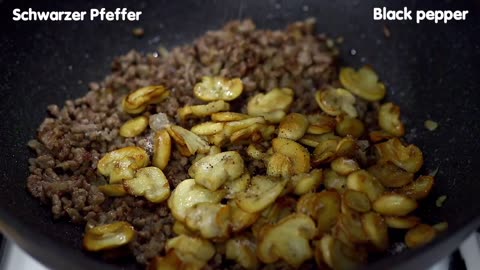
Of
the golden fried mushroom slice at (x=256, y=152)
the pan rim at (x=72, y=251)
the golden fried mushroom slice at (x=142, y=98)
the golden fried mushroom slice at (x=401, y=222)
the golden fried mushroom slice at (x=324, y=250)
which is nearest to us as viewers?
the pan rim at (x=72, y=251)

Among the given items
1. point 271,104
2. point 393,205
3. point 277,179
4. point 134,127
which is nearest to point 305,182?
point 277,179

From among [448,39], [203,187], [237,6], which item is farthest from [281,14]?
[203,187]

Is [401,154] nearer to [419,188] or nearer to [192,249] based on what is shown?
[419,188]

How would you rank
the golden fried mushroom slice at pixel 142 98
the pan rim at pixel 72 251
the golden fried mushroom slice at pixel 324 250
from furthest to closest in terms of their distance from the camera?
the golden fried mushroom slice at pixel 142 98, the golden fried mushroom slice at pixel 324 250, the pan rim at pixel 72 251

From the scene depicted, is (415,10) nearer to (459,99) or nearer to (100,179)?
(459,99)

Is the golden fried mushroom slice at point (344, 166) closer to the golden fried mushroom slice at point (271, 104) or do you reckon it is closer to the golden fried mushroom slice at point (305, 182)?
the golden fried mushroom slice at point (305, 182)

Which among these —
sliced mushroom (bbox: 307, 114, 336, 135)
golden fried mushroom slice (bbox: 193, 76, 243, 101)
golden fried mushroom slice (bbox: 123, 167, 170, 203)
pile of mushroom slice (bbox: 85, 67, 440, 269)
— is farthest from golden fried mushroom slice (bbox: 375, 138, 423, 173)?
golden fried mushroom slice (bbox: 123, 167, 170, 203)

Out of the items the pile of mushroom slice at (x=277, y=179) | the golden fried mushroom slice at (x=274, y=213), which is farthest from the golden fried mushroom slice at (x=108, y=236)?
the golden fried mushroom slice at (x=274, y=213)
